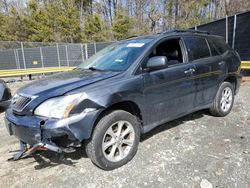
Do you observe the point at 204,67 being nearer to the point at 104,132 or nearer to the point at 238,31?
the point at 104,132

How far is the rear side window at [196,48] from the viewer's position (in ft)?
13.5

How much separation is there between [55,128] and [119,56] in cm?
164

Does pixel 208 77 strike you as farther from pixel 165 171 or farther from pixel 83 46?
pixel 83 46

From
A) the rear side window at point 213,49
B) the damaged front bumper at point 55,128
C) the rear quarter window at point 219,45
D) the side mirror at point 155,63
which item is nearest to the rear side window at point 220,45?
the rear quarter window at point 219,45

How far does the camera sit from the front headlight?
8.74 ft

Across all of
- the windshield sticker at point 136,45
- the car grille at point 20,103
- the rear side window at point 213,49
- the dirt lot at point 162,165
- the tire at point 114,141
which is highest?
the windshield sticker at point 136,45

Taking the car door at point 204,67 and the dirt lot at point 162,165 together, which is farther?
the car door at point 204,67

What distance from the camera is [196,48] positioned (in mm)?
4273

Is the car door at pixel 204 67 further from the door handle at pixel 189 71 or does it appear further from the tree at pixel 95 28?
the tree at pixel 95 28

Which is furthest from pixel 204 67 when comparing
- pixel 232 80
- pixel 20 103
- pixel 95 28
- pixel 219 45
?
pixel 95 28

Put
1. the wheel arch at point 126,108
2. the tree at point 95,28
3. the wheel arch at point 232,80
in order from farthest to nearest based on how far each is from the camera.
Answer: the tree at point 95,28 < the wheel arch at point 232,80 < the wheel arch at point 126,108

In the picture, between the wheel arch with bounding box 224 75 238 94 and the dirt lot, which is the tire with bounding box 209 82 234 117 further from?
the dirt lot

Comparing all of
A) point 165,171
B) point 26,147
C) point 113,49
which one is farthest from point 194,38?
point 26,147

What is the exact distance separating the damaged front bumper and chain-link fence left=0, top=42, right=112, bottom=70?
14.1 meters
